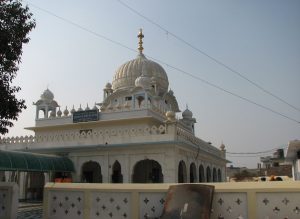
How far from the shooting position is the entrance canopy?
15508mm

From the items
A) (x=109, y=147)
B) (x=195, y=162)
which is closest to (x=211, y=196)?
(x=109, y=147)

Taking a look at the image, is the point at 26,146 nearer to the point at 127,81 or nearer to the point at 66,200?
the point at 127,81

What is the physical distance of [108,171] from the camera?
18344 mm

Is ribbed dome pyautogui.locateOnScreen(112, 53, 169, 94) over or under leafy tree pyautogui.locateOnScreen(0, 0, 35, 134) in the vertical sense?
over

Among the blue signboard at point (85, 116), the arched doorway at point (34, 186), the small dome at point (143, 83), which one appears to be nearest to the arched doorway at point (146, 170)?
the blue signboard at point (85, 116)

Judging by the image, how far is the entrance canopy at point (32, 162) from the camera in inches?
611

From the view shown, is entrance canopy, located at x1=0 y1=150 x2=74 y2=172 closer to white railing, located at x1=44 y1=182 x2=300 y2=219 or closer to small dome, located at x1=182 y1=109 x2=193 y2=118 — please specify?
white railing, located at x1=44 y1=182 x2=300 y2=219

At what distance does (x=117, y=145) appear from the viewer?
18.0m

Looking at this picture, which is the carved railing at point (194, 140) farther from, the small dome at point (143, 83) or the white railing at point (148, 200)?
the white railing at point (148, 200)

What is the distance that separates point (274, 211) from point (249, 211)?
0.43 m

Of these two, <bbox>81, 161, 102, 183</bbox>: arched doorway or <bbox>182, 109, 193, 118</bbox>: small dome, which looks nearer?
<bbox>81, 161, 102, 183</bbox>: arched doorway

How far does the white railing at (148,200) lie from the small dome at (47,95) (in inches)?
676

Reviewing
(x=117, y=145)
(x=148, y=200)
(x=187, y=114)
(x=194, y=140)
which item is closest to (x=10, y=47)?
(x=148, y=200)

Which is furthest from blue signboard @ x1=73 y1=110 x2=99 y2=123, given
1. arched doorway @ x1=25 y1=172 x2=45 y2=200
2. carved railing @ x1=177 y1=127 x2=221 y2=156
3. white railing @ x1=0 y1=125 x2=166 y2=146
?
carved railing @ x1=177 y1=127 x2=221 y2=156
